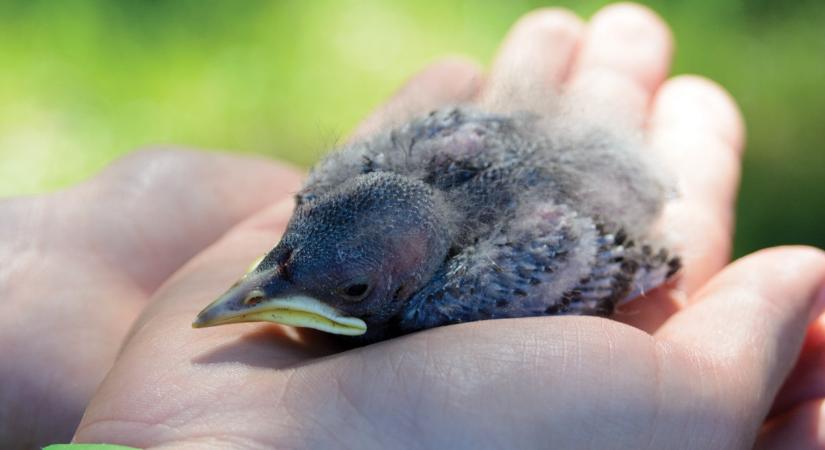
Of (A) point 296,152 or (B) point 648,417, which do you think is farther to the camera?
(A) point 296,152

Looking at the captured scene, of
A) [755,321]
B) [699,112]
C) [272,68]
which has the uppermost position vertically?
[272,68]

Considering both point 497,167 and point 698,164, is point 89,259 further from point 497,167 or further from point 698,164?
point 698,164

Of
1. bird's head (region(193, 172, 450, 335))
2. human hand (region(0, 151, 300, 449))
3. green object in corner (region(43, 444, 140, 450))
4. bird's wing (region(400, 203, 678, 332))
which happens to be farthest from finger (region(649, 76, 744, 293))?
green object in corner (region(43, 444, 140, 450))

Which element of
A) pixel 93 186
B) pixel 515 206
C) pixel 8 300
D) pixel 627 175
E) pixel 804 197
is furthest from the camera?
pixel 804 197

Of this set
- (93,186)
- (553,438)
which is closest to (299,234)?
(553,438)

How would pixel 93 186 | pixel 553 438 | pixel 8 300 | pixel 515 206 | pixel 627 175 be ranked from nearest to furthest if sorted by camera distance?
1. pixel 553 438
2. pixel 515 206
3. pixel 627 175
4. pixel 8 300
5. pixel 93 186

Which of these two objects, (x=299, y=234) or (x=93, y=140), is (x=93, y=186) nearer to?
(x=299, y=234)

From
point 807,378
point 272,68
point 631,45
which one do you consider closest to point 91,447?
point 807,378

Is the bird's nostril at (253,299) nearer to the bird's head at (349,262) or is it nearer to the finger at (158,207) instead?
the bird's head at (349,262)
